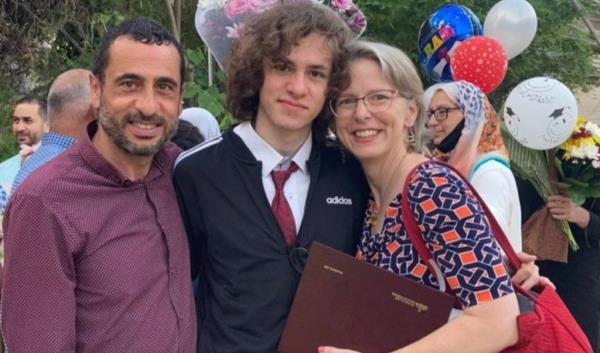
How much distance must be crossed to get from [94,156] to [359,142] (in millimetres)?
825

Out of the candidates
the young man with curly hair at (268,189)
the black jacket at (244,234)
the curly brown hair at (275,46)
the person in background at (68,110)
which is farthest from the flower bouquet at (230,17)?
the person in background at (68,110)

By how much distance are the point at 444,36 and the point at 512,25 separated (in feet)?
2.29

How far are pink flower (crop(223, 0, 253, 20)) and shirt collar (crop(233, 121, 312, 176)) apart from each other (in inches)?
28.6

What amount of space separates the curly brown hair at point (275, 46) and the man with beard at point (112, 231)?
225 millimetres

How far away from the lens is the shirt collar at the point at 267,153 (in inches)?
88.6

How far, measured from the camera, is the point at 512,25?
17.5 feet

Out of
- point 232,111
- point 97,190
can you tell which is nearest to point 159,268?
point 97,190

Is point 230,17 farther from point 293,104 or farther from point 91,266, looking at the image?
point 91,266

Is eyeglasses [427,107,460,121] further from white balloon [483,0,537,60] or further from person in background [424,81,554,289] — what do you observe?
white balloon [483,0,537,60]

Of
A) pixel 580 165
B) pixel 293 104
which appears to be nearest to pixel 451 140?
pixel 580 165

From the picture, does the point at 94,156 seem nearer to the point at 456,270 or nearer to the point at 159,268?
the point at 159,268

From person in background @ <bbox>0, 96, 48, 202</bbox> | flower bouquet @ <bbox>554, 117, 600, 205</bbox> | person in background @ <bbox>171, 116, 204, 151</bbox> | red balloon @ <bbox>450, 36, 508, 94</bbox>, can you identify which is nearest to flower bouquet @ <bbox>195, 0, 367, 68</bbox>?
person in background @ <bbox>171, 116, 204, 151</bbox>

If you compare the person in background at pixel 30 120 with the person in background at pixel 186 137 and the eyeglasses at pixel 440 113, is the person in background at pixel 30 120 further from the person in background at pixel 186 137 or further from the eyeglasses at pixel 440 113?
the eyeglasses at pixel 440 113

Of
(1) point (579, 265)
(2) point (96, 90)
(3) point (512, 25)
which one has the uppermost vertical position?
(3) point (512, 25)
